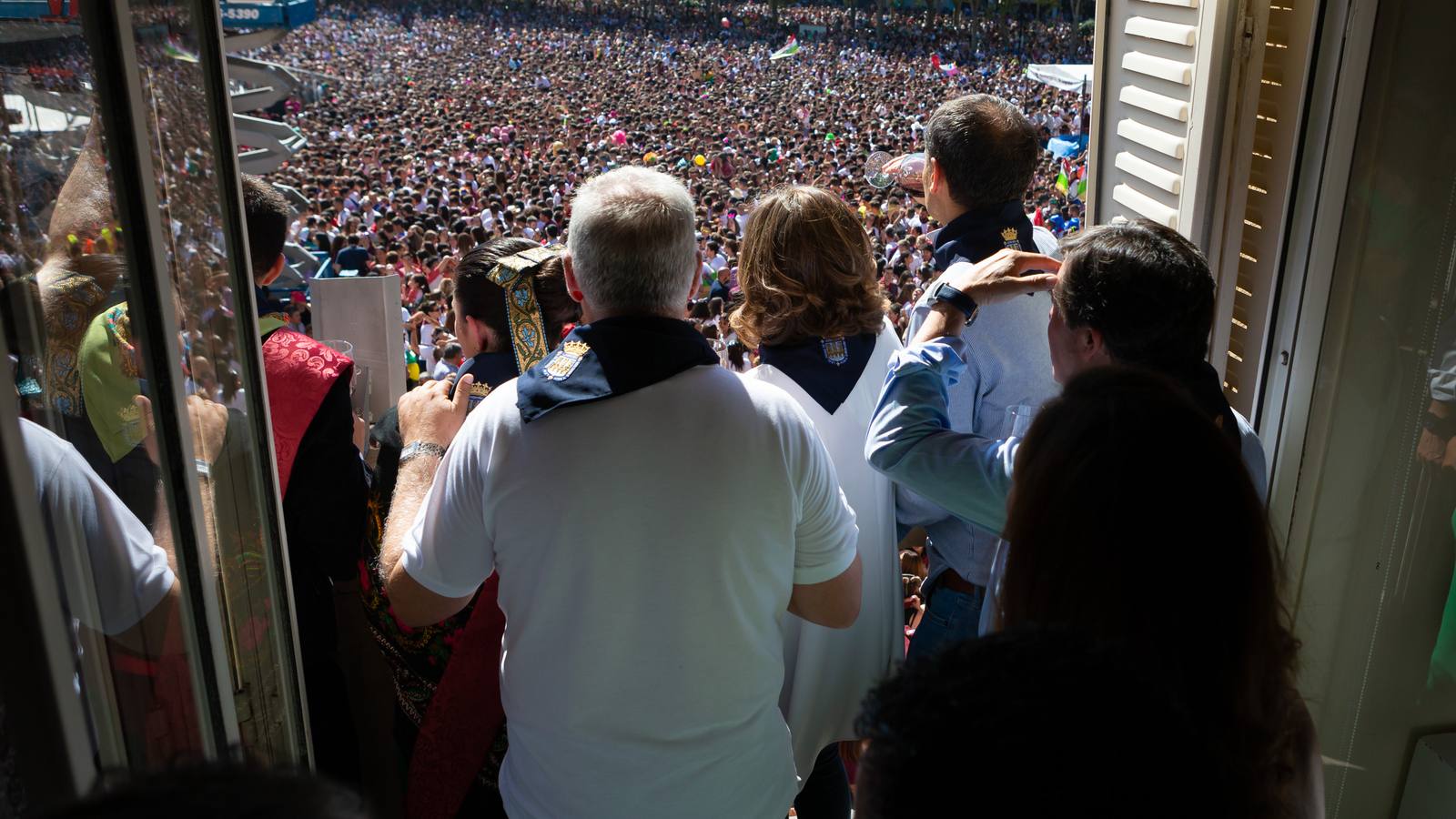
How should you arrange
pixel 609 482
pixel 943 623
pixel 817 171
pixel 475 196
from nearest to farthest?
pixel 609 482 → pixel 943 623 → pixel 475 196 → pixel 817 171

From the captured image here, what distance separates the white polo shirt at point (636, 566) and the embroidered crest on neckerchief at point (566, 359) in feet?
0.16

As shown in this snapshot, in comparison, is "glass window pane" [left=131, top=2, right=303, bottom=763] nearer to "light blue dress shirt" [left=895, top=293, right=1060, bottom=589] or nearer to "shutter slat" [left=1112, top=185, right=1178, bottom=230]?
"light blue dress shirt" [left=895, top=293, right=1060, bottom=589]

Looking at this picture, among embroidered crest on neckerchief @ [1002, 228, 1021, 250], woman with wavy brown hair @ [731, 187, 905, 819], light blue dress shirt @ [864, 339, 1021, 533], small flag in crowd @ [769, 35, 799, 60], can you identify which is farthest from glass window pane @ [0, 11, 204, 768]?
small flag in crowd @ [769, 35, 799, 60]

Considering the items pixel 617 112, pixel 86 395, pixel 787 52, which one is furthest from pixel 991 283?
pixel 787 52

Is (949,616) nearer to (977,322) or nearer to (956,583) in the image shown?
(956,583)

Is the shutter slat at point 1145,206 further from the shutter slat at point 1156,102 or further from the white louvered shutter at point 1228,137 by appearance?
the shutter slat at point 1156,102

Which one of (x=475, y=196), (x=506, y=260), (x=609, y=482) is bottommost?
(x=475, y=196)

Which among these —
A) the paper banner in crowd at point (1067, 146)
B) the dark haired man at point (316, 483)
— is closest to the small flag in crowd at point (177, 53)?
the dark haired man at point (316, 483)

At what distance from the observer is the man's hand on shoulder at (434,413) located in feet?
5.59

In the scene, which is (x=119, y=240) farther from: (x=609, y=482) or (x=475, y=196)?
(x=475, y=196)

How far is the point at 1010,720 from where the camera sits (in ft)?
2.03

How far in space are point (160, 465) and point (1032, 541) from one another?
0.84 metres

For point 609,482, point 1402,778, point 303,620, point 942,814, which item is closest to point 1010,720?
point 942,814

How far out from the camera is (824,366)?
1862mm
